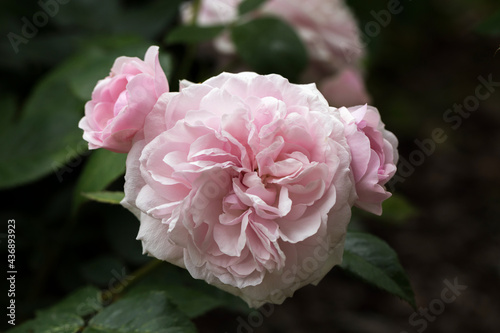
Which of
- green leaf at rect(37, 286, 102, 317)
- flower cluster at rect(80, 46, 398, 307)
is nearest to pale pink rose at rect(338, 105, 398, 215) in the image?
flower cluster at rect(80, 46, 398, 307)

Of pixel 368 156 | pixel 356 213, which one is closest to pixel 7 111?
pixel 356 213

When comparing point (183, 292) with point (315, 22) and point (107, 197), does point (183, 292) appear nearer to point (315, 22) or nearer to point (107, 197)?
point (107, 197)

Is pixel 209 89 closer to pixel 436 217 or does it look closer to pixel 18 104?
pixel 18 104

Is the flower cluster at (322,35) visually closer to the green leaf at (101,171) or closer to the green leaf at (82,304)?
the green leaf at (101,171)

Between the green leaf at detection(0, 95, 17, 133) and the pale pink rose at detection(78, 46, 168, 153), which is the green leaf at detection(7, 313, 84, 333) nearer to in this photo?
the pale pink rose at detection(78, 46, 168, 153)

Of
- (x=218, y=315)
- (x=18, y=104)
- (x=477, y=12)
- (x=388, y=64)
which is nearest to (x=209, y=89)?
(x=18, y=104)
